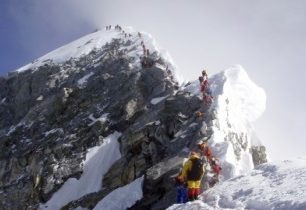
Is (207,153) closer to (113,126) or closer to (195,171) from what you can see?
(195,171)

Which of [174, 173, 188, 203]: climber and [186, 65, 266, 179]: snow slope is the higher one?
[186, 65, 266, 179]: snow slope

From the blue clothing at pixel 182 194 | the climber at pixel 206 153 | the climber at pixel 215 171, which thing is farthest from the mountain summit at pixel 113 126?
the blue clothing at pixel 182 194

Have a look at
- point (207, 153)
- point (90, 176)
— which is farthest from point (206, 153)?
point (90, 176)

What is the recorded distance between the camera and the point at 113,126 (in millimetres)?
38188

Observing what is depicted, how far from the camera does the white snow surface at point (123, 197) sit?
25.6m

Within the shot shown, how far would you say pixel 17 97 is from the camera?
166 feet

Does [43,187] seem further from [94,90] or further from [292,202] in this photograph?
[292,202]

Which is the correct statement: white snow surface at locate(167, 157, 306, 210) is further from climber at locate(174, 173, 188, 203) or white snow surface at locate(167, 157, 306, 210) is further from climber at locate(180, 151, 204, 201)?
climber at locate(174, 173, 188, 203)

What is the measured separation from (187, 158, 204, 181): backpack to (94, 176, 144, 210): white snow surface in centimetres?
730

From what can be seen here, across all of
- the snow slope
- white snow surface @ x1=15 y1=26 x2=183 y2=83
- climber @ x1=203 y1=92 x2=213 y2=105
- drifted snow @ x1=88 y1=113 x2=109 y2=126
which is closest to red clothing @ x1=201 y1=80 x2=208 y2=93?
climber @ x1=203 y1=92 x2=213 y2=105

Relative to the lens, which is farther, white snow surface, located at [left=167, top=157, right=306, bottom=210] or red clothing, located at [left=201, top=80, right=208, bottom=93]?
red clothing, located at [left=201, top=80, right=208, bottom=93]

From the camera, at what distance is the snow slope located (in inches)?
967

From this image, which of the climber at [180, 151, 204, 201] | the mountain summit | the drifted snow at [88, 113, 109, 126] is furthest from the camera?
the drifted snow at [88, 113, 109, 126]

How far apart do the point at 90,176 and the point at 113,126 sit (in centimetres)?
499
